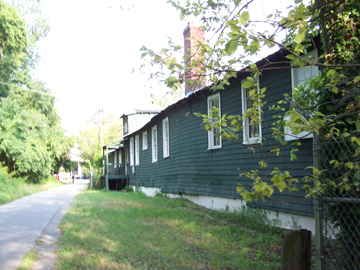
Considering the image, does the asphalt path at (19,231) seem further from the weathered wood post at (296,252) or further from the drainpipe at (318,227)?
the drainpipe at (318,227)

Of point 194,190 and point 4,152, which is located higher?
point 4,152

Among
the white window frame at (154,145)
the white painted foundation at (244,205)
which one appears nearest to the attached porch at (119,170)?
the white window frame at (154,145)

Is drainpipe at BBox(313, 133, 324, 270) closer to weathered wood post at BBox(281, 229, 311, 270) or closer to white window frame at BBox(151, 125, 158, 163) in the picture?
weathered wood post at BBox(281, 229, 311, 270)

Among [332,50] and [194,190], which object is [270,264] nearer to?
[332,50]

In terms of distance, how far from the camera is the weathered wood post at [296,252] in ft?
10.2

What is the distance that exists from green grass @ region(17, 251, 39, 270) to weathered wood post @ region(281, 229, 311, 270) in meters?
4.07

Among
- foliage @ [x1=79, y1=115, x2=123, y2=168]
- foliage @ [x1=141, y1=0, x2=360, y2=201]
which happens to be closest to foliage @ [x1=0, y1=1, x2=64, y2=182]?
foliage @ [x1=141, y1=0, x2=360, y2=201]

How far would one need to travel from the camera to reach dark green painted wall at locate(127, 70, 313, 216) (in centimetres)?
759

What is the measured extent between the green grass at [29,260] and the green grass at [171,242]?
0.41m

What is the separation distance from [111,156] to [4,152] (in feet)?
44.7

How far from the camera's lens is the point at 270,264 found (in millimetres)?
4922

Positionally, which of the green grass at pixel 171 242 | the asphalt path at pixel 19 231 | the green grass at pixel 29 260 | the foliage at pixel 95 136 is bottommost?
the asphalt path at pixel 19 231

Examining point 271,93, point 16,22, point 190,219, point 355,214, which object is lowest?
point 190,219

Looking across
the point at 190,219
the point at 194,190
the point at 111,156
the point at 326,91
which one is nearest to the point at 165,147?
the point at 194,190
